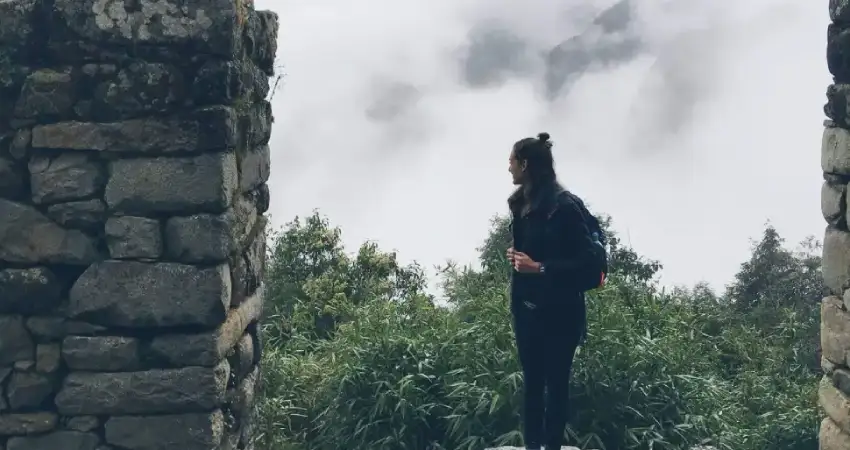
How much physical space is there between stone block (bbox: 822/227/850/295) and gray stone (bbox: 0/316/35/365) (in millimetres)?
4062

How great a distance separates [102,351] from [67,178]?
0.80 m

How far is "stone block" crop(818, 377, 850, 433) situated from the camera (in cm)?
504

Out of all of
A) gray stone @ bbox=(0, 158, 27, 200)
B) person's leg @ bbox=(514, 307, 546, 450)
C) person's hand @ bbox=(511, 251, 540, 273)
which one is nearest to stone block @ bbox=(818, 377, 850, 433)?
person's leg @ bbox=(514, 307, 546, 450)

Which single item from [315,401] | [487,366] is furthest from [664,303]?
[315,401]

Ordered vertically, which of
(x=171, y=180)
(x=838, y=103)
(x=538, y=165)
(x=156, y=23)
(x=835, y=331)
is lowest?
(x=835, y=331)

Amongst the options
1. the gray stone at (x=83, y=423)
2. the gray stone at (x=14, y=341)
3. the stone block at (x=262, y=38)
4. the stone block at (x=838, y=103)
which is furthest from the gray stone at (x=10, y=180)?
the stone block at (x=838, y=103)

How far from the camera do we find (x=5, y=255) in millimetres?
4441

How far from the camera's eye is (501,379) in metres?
7.20

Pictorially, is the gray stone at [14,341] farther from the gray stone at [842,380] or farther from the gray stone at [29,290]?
the gray stone at [842,380]

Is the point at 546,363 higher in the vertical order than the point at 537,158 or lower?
lower

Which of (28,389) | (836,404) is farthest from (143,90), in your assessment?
(836,404)

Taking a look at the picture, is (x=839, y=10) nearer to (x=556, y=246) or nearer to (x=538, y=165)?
(x=538, y=165)

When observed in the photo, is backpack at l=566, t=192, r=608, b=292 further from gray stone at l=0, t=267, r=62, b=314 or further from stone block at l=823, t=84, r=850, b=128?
gray stone at l=0, t=267, r=62, b=314

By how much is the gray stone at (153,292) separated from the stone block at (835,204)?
320cm
